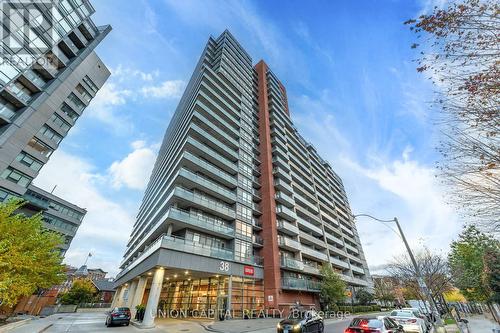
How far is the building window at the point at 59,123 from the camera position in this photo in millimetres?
35062

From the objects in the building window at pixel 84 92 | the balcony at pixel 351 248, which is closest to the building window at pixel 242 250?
the balcony at pixel 351 248

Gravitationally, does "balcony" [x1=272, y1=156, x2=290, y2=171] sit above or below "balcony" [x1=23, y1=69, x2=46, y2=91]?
below

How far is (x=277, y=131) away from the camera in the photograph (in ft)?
153

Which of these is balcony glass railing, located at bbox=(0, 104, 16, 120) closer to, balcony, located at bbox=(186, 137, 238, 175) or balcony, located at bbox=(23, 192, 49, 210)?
balcony, located at bbox=(23, 192, 49, 210)

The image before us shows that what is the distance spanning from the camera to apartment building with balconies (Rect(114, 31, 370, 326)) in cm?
2406

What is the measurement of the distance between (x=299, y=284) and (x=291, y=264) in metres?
2.93

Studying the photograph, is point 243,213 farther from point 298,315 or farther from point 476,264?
point 476,264

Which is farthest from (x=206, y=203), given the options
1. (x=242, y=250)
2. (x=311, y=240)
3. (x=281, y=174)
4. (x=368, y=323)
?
(x=311, y=240)

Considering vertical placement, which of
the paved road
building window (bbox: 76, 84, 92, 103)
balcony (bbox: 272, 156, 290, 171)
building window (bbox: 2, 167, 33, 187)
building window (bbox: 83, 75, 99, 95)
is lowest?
the paved road

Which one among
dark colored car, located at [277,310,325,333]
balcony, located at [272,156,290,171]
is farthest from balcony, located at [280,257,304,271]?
balcony, located at [272,156,290,171]

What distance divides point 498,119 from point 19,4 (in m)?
41.4

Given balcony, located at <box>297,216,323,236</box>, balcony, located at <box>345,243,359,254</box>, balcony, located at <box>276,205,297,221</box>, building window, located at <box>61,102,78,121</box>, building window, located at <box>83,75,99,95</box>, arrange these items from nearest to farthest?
balcony, located at <box>276,205,297,221</box> → building window, located at <box>61,102,78,121</box> → building window, located at <box>83,75,99,95</box> → balcony, located at <box>297,216,323,236</box> → balcony, located at <box>345,243,359,254</box>

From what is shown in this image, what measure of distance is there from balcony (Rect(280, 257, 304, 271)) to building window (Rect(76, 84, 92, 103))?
4458 centimetres

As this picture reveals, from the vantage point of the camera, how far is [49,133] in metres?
34.8
